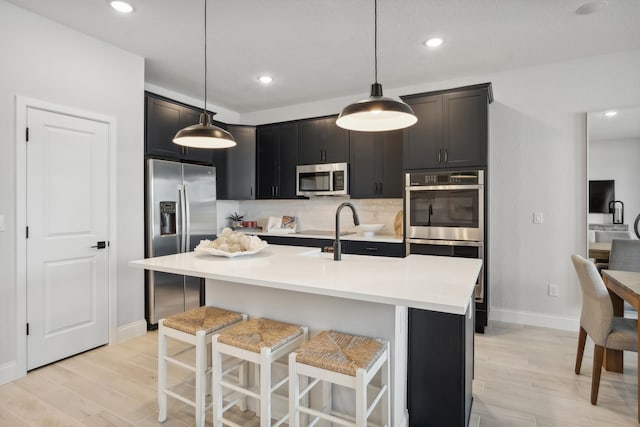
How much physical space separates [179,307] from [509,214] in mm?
3662

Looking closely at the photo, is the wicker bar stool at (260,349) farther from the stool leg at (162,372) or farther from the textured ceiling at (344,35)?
the textured ceiling at (344,35)

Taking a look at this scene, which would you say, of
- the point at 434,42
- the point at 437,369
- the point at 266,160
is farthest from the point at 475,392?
the point at 266,160

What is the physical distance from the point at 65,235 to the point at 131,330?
1.07m

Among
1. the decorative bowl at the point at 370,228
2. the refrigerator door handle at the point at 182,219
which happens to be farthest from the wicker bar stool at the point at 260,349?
the decorative bowl at the point at 370,228

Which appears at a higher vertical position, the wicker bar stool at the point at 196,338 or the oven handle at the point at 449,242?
the oven handle at the point at 449,242

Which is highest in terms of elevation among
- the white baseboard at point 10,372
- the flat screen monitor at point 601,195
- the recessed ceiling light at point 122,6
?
the recessed ceiling light at point 122,6

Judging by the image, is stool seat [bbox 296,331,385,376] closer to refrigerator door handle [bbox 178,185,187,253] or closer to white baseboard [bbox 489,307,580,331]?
refrigerator door handle [bbox 178,185,187,253]

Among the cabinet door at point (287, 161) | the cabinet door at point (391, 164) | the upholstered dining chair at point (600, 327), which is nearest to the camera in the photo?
the upholstered dining chair at point (600, 327)

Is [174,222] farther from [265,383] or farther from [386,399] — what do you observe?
[386,399]

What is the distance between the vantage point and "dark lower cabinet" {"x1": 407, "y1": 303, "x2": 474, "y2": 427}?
1.70 meters

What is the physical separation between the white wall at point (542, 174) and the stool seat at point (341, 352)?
2731 mm

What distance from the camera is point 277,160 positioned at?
193 inches

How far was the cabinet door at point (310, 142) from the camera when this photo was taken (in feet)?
15.0

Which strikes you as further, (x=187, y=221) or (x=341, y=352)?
(x=187, y=221)
